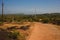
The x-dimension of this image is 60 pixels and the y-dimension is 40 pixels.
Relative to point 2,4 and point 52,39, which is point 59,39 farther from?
point 2,4

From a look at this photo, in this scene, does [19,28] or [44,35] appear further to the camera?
[19,28]

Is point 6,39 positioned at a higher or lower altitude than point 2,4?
lower

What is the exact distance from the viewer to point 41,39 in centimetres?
1709

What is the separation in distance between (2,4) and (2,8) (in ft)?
3.79

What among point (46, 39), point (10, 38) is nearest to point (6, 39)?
point (10, 38)

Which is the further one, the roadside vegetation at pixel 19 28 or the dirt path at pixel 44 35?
the dirt path at pixel 44 35

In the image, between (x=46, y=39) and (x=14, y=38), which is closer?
(x=14, y=38)

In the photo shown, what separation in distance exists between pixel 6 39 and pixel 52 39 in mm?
5873

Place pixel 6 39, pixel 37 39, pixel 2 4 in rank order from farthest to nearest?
pixel 2 4 < pixel 37 39 < pixel 6 39

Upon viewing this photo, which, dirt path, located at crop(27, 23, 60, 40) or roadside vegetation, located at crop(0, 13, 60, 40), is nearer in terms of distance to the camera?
roadside vegetation, located at crop(0, 13, 60, 40)

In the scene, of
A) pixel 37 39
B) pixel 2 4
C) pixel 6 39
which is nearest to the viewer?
pixel 6 39

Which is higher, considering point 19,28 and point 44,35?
point 44,35

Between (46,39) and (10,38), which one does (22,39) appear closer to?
(10,38)

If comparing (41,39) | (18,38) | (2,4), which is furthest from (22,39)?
(2,4)
